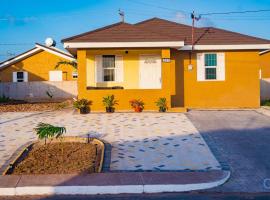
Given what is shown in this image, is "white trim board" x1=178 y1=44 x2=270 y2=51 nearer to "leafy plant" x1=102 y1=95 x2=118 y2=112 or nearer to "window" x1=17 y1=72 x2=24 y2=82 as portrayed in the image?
"leafy plant" x1=102 y1=95 x2=118 y2=112

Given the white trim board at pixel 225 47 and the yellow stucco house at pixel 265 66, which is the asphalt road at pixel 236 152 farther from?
the yellow stucco house at pixel 265 66

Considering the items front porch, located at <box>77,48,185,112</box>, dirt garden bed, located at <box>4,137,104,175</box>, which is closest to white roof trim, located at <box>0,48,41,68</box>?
front porch, located at <box>77,48,185,112</box>

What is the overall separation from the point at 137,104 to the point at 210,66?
4789 millimetres

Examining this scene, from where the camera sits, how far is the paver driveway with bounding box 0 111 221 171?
9977mm

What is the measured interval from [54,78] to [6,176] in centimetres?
2858

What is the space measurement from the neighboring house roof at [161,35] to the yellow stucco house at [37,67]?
15.5 m

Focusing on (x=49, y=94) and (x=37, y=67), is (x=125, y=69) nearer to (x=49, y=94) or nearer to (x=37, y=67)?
(x=49, y=94)

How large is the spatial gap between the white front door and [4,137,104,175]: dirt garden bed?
912 centimetres

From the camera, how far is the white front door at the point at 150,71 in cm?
2039

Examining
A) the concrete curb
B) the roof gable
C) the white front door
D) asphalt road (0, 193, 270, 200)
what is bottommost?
asphalt road (0, 193, 270, 200)

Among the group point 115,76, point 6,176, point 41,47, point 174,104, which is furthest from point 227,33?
point 41,47

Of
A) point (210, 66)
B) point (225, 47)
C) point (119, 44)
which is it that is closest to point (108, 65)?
point (119, 44)

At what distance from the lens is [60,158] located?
387 inches

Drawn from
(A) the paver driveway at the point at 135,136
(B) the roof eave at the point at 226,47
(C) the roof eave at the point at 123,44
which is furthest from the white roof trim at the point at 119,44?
(A) the paver driveway at the point at 135,136
